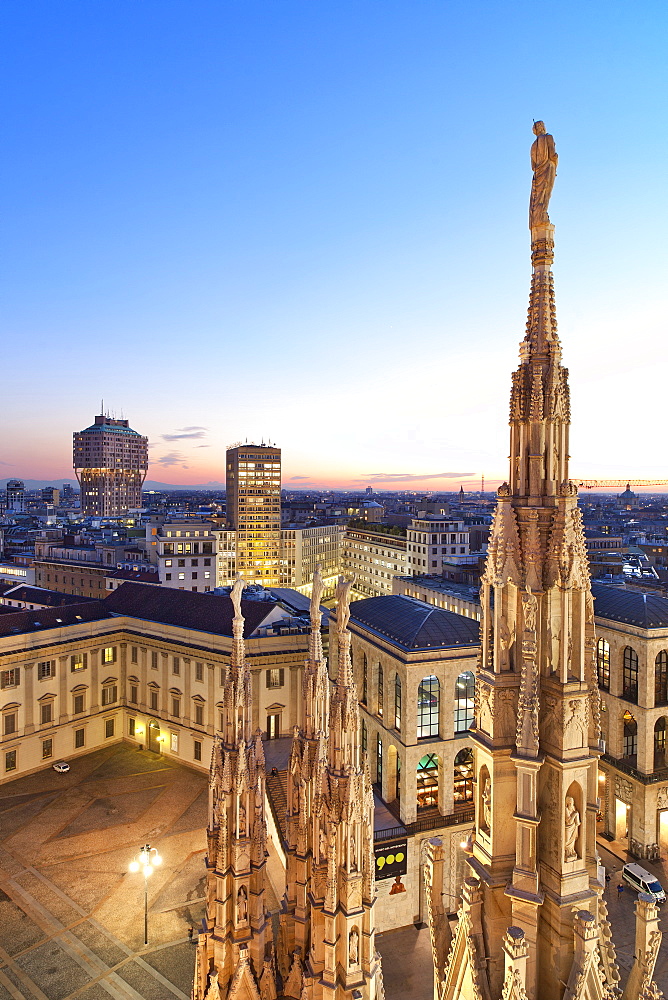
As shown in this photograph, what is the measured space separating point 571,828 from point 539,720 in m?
1.84

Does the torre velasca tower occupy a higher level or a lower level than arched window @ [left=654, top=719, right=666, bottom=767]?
higher

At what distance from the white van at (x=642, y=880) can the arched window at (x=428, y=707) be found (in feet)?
54.6

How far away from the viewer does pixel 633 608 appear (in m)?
45.2

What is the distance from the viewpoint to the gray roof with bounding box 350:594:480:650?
38500 mm

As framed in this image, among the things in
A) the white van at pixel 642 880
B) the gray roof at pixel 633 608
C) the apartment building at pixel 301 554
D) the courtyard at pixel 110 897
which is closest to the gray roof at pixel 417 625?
the gray roof at pixel 633 608

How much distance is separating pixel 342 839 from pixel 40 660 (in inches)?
1971

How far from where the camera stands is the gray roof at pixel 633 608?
43438 mm

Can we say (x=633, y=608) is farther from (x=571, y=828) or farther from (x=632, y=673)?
(x=571, y=828)

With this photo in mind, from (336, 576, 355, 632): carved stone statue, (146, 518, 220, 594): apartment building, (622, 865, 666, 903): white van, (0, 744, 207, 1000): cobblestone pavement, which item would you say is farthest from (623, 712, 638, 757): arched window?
(146, 518, 220, 594): apartment building

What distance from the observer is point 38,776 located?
5419cm

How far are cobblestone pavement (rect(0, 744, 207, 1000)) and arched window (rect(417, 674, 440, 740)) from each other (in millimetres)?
17845

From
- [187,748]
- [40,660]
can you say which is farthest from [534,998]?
[40,660]

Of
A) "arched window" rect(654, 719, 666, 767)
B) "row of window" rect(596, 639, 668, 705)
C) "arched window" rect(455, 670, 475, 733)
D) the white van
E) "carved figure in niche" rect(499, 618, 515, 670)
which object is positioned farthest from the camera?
"arched window" rect(654, 719, 666, 767)

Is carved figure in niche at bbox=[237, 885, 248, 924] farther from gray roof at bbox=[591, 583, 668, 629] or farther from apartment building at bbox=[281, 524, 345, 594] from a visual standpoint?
apartment building at bbox=[281, 524, 345, 594]
